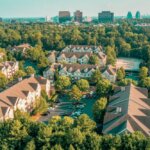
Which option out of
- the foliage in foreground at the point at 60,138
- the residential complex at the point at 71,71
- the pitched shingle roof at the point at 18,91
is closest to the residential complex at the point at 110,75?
the residential complex at the point at 71,71

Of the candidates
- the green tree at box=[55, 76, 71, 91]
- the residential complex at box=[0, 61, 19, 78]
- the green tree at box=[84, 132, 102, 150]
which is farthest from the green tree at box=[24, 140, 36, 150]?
the residential complex at box=[0, 61, 19, 78]

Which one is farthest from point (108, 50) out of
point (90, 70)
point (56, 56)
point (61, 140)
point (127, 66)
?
point (61, 140)

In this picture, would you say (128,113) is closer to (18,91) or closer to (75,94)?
(75,94)

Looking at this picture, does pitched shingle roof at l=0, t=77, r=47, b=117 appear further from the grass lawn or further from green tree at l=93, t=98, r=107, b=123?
green tree at l=93, t=98, r=107, b=123

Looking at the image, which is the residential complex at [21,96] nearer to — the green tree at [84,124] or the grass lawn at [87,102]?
the grass lawn at [87,102]

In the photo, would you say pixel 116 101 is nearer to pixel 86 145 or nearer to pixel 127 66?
pixel 86 145

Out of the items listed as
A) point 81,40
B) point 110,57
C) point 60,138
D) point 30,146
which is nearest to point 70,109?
point 60,138
